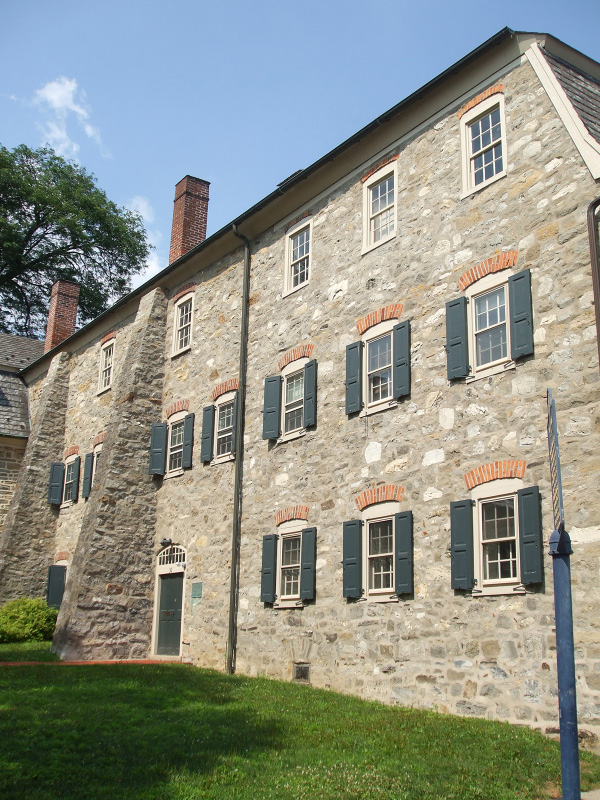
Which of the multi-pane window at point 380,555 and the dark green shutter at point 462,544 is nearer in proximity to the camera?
the dark green shutter at point 462,544

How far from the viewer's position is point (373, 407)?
43.0 feet

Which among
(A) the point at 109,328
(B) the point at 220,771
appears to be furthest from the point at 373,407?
(A) the point at 109,328

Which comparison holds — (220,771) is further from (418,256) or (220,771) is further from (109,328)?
(109,328)

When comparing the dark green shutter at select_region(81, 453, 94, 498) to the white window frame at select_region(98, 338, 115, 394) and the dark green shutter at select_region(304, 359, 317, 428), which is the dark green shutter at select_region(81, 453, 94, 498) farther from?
the dark green shutter at select_region(304, 359, 317, 428)

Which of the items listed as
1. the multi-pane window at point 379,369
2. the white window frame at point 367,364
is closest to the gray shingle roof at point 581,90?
the white window frame at point 367,364

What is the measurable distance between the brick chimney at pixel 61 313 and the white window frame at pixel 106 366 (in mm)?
5726

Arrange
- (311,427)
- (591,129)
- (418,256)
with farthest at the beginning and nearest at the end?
(311,427)
(418,256)
(591,129)

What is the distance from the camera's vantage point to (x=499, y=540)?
10.5m

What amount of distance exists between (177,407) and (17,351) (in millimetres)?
14130

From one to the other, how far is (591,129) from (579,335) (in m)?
2.96

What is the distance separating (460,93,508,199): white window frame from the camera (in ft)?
39.2

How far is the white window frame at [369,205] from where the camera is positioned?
13.7 meters

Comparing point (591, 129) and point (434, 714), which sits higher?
point (591, 129)

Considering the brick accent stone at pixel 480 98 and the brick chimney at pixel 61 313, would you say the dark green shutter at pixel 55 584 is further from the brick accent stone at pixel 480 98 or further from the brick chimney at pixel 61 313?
the brick accent stone at pixel 480 98
